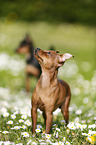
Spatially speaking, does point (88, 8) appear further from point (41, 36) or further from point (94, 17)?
point (41, 36)

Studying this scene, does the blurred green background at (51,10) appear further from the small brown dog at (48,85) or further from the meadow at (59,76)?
the small brown dog at (48,85)

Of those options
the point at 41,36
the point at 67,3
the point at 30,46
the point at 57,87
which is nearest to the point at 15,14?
the point at 67,3

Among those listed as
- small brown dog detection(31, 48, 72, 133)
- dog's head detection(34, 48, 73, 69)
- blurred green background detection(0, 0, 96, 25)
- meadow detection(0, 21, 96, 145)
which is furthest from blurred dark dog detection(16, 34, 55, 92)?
blurred green background detection(0, 0, 96, 25)

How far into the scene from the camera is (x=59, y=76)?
30.0 feet

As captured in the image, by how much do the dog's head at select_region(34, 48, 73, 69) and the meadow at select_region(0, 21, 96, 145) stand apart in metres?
0.91

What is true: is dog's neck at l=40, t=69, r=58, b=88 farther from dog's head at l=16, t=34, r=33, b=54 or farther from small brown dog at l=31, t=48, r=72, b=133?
dog's head at l=16, t=34, r=33, b=54

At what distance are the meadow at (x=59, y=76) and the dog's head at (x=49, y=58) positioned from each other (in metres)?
0.91

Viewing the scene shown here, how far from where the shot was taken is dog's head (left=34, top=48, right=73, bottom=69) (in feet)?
10.5

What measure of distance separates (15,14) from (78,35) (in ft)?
23.1

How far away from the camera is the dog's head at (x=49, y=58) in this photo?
10.5ft

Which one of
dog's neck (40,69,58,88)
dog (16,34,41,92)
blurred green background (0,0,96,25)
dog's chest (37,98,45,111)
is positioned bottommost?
dog's chest (37,98,45,111)

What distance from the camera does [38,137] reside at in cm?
342

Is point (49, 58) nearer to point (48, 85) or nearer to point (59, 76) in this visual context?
point (48, 85)

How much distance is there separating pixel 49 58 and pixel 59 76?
594cm
